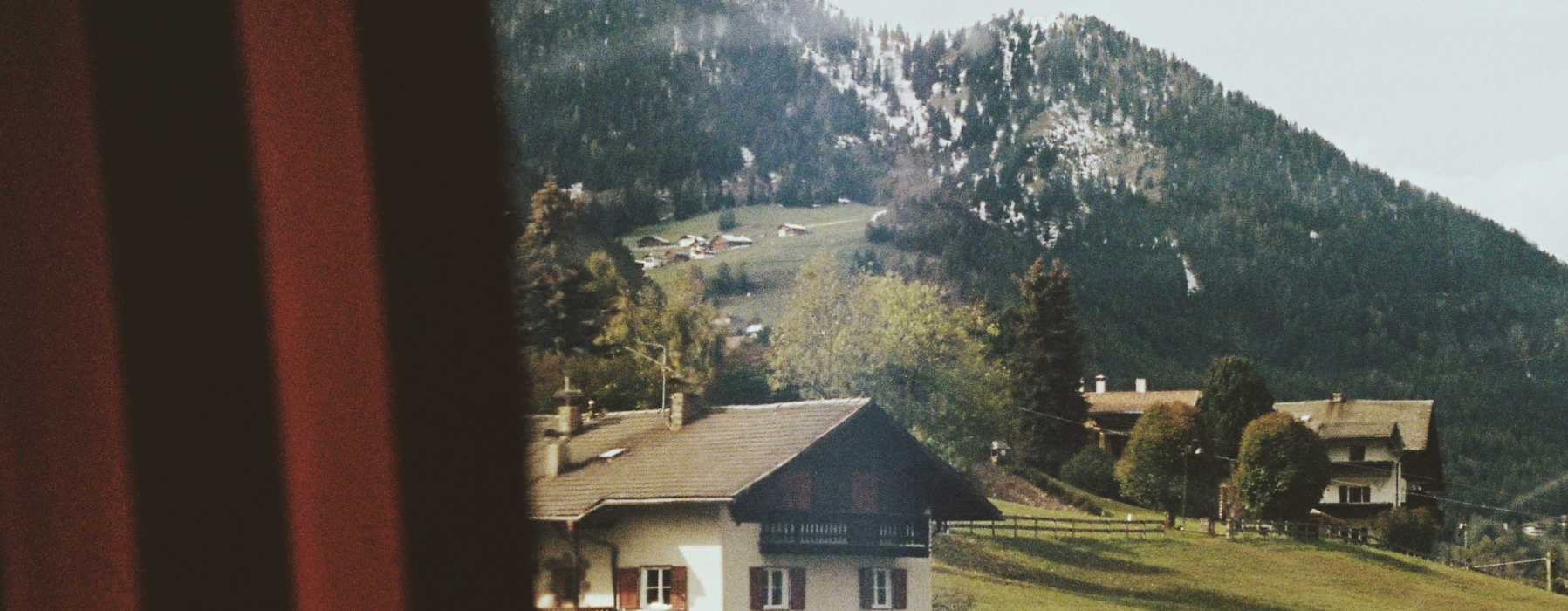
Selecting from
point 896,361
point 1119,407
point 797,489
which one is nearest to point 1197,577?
point 896,361

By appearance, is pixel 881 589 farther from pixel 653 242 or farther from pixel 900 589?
pixel 653 242

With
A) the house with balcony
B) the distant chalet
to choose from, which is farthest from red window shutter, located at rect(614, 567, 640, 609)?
the distant chalet

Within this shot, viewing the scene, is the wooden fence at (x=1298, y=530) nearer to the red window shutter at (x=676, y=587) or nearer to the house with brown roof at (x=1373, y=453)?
the house with brown roof at (x=1373, y=453)

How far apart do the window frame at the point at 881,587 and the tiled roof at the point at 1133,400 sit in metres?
10.9

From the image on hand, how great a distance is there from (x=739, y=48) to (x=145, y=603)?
1666 inches

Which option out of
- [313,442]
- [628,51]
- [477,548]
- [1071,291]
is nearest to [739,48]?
[628,51]

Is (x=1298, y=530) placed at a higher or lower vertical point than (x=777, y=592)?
higher

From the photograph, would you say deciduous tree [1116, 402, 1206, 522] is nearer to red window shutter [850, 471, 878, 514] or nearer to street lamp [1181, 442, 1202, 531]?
street lamp [1181, 442, 1202, 531]

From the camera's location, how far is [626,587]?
14.2 metres

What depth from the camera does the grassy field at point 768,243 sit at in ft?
87.2

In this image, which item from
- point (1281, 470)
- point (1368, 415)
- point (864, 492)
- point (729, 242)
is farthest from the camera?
point (729, 242)

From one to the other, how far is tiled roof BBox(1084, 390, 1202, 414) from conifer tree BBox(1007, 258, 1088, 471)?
0.40 metres

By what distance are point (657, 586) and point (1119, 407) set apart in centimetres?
1415

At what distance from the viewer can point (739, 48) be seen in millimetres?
46594
